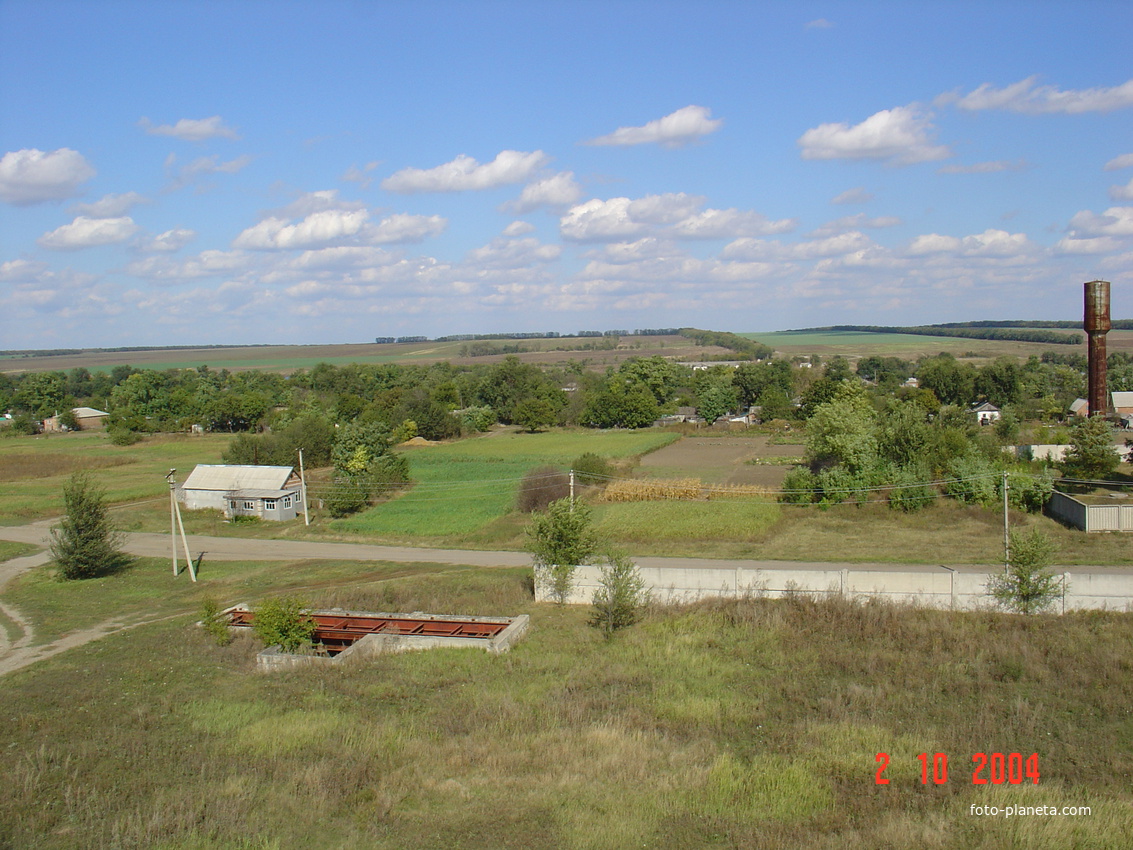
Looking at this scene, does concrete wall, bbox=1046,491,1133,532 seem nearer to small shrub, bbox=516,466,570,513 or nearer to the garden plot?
the garden plot

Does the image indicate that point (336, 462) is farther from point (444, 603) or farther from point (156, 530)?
point (444, 603)

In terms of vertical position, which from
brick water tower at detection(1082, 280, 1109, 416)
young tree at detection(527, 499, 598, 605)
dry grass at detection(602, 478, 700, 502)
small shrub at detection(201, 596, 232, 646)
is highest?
brick water tower at detection(1082, 280, 1109, 416)

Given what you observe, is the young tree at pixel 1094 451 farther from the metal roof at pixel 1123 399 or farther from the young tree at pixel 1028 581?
the metal roof at pixel 1123 399

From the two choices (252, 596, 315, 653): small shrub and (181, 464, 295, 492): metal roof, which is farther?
(181, 464, 295, 492): metal roof

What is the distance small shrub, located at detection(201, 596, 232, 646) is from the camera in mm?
19250

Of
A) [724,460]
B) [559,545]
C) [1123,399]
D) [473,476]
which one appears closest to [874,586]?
[559,545]

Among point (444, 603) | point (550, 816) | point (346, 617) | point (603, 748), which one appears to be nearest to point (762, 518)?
point (444, 603)

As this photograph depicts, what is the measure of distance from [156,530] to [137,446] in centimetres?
3957

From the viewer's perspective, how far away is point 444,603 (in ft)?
72.3

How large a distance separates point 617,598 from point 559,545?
11.6 feet

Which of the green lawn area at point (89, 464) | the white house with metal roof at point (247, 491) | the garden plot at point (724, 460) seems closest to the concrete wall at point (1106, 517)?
the garden plot at point (724, 460)

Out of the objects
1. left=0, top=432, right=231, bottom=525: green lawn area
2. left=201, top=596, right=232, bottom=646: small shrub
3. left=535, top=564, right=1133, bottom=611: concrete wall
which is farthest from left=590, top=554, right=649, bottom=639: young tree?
left=0, top=432, right=231, bottom=525: green lawn area

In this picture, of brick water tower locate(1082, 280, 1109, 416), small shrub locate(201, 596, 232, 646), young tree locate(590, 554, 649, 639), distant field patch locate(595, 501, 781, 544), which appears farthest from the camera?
brick water tower locate(1082, 280, 1109, 416)

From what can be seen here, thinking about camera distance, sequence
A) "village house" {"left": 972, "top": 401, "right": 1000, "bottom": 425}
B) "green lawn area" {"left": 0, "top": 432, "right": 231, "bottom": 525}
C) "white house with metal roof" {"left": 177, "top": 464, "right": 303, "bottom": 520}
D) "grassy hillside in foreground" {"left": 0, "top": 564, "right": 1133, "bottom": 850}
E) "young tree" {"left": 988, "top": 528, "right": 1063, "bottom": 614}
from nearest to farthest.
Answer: "grassy hillside in foreground" {"left": 0, "top": 564, "right": 1133, "bottom": 850} < "young tree" {"left": 988, "top": 528, "right": 1063, "bottom": 614} < "white house with metal roof" {"left": 177, "top": 464, "right": 303, "bottom": 520} < "green lawn area" {"left": 0, "top": 432, "right": 231, "bottom": 525} < "village house" {"left": 972, "top": 401, "right": 1000, "bottom": 425}
